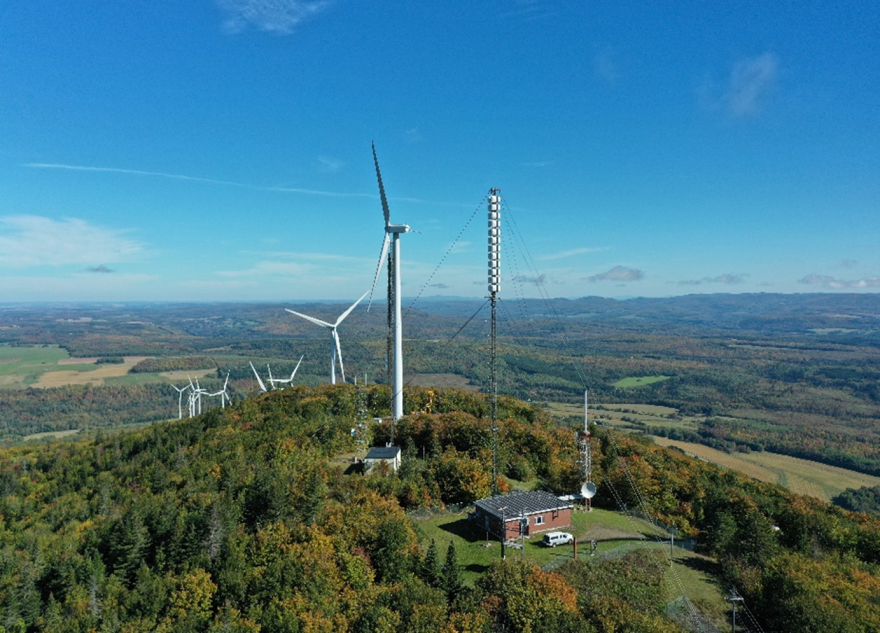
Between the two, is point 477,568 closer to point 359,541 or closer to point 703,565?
point 359,541

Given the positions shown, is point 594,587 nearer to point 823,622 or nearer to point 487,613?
point 487,613

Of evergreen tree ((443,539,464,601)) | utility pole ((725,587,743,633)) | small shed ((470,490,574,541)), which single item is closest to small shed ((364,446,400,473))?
small shed ((470,490,574,541))

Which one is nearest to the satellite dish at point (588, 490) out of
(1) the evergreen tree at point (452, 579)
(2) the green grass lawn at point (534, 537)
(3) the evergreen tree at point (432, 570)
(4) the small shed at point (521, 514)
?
(2) the green grass lawn at point (534, 537)

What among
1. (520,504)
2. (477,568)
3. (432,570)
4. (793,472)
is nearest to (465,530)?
(520,504)

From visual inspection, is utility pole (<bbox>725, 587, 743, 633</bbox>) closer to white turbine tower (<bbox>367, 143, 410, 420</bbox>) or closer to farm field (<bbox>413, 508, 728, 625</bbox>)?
farm field (<bbox>413, 508, 728, 625</bbox>)

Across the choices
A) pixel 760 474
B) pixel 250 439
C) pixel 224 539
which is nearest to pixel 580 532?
pixel 224 539

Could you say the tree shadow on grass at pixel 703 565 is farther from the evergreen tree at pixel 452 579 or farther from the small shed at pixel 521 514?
the evergreen tree at pixel 452 579
